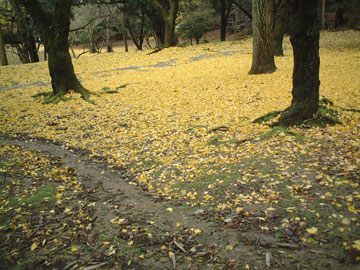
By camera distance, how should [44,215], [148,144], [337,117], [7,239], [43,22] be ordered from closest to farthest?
→ [7,239]
[44,215]
[337,117]
[148,144]
[43,22]

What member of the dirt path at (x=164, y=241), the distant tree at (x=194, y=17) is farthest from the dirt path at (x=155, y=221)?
the distant tree at (x=194, y=17)

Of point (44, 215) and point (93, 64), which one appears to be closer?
point (44, 215)

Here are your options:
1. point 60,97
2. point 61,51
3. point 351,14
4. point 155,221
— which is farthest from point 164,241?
point 351,14

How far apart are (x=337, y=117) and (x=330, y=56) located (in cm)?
1046

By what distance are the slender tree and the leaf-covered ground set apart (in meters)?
0.66

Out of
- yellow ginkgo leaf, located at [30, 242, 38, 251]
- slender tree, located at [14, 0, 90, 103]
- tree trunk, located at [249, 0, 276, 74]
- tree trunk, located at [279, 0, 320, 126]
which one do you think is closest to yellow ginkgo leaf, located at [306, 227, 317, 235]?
tree trunk, located at [279, 0, 320, 126]

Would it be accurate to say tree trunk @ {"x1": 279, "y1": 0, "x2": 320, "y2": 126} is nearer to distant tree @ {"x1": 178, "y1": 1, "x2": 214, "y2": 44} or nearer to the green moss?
the green moss

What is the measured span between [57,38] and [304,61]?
881cm

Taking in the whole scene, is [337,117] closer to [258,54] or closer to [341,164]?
[341,164]

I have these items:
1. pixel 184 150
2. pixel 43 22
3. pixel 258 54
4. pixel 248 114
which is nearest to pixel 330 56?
pixel 258 54

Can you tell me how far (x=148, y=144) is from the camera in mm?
6809

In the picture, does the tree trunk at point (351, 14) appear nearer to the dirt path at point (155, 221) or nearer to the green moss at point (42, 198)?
the dirt path at point (155, 221)

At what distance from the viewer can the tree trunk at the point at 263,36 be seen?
10539mm

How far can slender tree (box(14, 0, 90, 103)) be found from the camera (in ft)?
31.7
